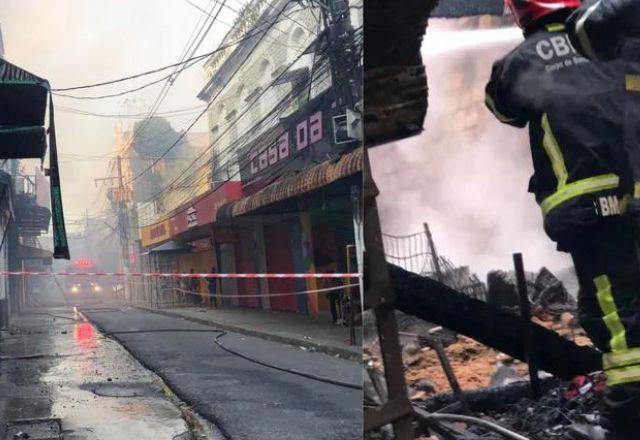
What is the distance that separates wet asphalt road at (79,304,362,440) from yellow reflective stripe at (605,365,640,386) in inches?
21.4

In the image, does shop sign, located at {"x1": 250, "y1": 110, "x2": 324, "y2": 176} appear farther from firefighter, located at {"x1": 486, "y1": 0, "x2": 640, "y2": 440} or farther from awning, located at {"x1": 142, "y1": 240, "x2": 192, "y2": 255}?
firefighter, located at {"x1": 486, "y1": 0, "x2": 640, "y2": 440}

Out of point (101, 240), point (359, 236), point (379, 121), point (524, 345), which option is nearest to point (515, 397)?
point (524, 345)

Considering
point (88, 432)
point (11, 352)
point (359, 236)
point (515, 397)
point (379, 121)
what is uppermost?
point (379, 121)

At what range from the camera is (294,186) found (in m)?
0.90

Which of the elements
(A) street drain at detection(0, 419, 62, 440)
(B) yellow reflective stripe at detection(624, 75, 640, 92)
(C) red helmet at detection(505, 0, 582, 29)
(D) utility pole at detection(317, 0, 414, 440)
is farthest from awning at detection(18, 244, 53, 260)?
(B) yellow reflective stripe at detection(624, 75, 640, 92)

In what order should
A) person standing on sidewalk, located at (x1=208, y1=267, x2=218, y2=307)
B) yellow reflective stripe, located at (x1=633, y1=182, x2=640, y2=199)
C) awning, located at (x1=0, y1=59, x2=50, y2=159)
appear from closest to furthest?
1. awning, located at (x1=0, y1=59, x2=50, y2=159)
2. person standing on sidewalk, located at (x1=208, y1=267, x2=218, y2=307)
3. yellow reflective stripe, located at (x1=633, y1=182, x2=640, y2=199)

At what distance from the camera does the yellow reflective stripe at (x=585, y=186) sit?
3.70 ft

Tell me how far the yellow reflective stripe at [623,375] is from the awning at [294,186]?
0.71 metres

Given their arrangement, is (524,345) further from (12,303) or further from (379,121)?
(12,303)

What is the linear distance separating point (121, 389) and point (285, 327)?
275 millimetres

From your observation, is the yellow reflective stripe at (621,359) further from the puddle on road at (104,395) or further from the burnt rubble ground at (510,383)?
the puddle on road at (104,395)

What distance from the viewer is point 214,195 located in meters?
0.92

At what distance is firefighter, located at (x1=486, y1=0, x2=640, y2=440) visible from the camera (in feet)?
3.71

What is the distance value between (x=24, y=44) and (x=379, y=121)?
2.03 ft
